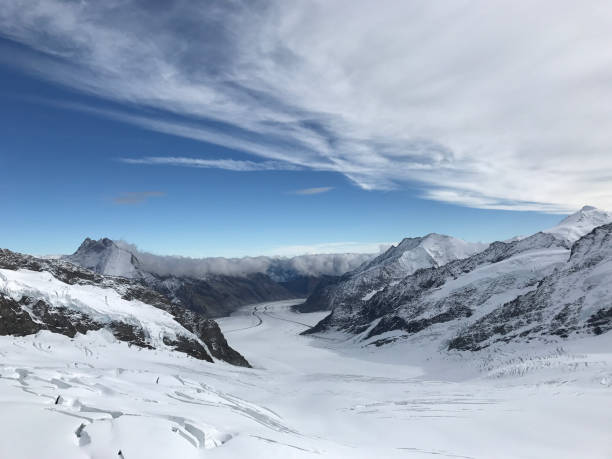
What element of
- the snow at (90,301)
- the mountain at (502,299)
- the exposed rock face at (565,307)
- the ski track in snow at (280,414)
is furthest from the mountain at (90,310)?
the mountain at (502,299)

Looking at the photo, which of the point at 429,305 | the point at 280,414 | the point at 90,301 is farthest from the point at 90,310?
the point at 429,305

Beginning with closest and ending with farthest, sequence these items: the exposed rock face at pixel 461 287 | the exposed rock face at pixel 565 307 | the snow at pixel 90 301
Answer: the snow at pixel 90 301
the exposed rock face at pixel 565 307
the exposed rock face at pixel 461 287

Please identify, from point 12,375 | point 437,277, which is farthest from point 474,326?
point 12,375

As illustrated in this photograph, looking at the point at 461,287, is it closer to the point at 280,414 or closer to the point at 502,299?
the point at 502,299

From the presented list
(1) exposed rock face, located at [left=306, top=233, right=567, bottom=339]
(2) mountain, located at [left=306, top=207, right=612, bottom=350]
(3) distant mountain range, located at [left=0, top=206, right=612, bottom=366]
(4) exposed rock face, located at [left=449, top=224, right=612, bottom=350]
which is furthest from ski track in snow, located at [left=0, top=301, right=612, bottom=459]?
(1) exposed rock face, located at [left=306, top=233, right=567, bottom=339]

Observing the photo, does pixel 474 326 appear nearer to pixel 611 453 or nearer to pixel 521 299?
pixel 521 299

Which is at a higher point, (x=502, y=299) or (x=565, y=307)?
(x=565, y=307)

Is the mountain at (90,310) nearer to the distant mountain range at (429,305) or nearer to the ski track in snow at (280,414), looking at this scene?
the distant mountain range at (429,305)
